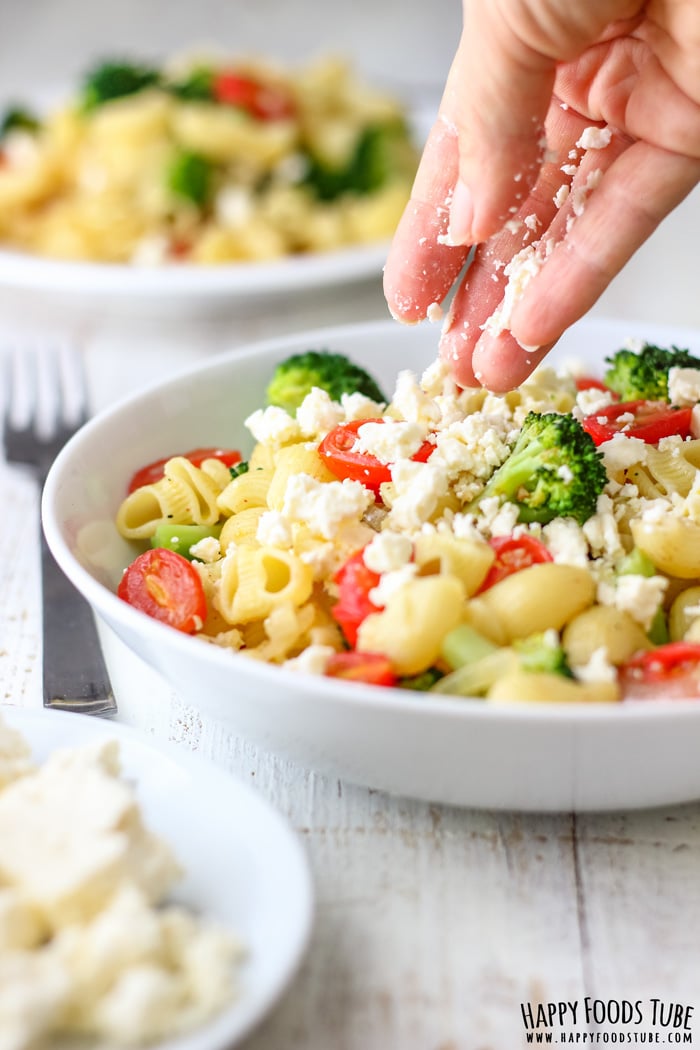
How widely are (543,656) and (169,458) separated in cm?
131

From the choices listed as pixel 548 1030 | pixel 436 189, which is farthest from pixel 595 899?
pixel 436 189

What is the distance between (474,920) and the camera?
1.93 metres

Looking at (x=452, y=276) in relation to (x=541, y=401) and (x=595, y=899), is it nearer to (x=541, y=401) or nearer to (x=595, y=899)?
(x=541, y=401)

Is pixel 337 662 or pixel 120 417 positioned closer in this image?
pixel 337 662

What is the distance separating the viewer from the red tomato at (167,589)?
88.8 inches

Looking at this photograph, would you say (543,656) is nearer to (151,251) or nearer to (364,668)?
(364,668)

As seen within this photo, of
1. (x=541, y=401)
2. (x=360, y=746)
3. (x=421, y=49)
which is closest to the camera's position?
(x=360, y=746)

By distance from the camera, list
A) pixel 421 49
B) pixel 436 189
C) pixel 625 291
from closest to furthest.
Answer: pixel 436 189, pixel 625 291, pixel 421 49

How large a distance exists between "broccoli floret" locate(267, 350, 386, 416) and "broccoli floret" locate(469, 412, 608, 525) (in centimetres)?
64

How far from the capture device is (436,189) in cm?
251

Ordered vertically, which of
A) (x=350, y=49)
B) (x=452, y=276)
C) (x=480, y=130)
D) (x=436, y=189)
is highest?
(x=480, y=130)

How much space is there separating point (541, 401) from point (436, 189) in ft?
1.85

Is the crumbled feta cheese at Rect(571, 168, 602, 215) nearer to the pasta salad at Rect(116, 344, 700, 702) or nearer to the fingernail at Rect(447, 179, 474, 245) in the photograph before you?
the fingernail at Rect(447, 179, 474, 245)

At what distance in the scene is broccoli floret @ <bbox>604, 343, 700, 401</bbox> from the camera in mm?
2791
